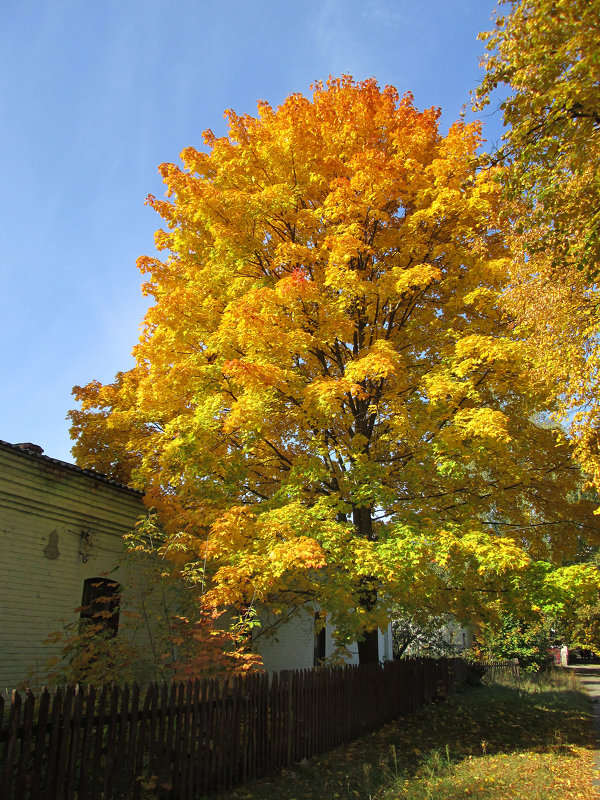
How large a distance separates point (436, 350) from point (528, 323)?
269cm

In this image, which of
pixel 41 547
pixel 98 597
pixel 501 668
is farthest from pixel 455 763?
pixel 501 668

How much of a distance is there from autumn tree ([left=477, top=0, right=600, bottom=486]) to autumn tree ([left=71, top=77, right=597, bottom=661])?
804mm

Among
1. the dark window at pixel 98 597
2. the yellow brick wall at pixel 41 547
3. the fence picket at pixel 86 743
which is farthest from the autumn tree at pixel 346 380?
the fence picket at pixel 86 743

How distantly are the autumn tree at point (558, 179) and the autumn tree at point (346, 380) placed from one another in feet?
2.64

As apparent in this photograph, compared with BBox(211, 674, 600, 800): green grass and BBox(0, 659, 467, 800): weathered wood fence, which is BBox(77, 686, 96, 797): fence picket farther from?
BBox(211, 674, 600, 800): green grass

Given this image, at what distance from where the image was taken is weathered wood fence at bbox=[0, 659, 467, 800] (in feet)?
16.7

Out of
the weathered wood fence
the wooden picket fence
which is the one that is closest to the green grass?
the weathered wood fence

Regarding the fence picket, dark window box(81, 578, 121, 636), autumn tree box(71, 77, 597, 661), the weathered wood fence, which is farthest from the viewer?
dark window box(81, 578, 121, 636)

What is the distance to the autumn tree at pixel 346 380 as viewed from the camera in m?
8.83

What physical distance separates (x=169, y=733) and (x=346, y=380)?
219 inches

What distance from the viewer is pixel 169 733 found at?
630 cm

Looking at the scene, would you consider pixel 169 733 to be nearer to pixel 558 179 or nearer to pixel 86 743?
pixel 86 743

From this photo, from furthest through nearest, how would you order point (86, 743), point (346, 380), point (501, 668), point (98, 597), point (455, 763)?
point (501, 668) → point (98, 597) → point (346, 380) → point (455, 763) → point (86, 743)

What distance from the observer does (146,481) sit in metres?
11.2
